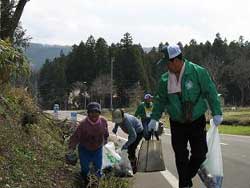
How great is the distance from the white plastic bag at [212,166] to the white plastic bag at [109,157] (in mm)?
3421

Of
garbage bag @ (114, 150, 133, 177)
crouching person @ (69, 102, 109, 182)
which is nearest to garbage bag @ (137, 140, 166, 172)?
crouching person @ (69, 102, 109, 182)

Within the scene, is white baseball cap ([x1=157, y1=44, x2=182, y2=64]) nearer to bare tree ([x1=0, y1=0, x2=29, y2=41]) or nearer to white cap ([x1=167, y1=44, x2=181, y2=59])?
white cap ([x1=167, y1=44, x2=181, y2=59])

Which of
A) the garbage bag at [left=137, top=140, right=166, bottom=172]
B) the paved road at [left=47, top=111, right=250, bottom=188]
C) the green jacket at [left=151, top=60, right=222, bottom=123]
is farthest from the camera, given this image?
the paved road at [left=47, top=111, right=250, bottom=188]

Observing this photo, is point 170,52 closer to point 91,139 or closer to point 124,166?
point 91,139

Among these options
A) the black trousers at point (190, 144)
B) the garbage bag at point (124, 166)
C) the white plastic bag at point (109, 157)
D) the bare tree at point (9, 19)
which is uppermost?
the bare tree at point (9, 19)

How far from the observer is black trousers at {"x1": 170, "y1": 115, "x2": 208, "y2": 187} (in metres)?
7.22

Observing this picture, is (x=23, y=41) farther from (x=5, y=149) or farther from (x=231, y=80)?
(x=231, y=80)

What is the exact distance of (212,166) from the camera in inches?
290

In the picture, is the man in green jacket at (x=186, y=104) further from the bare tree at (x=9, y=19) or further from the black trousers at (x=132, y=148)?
the bare tree at (x=9, y=19)

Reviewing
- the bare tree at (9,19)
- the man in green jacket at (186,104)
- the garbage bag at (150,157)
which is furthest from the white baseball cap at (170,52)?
the bare tree at (9,19)

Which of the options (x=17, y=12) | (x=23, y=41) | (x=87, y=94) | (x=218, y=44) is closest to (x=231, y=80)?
(x=218, y=44)

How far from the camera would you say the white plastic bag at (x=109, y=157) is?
10711 millimetres

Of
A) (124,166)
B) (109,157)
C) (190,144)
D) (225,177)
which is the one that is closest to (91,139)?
(109,157)

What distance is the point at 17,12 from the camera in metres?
16.8
